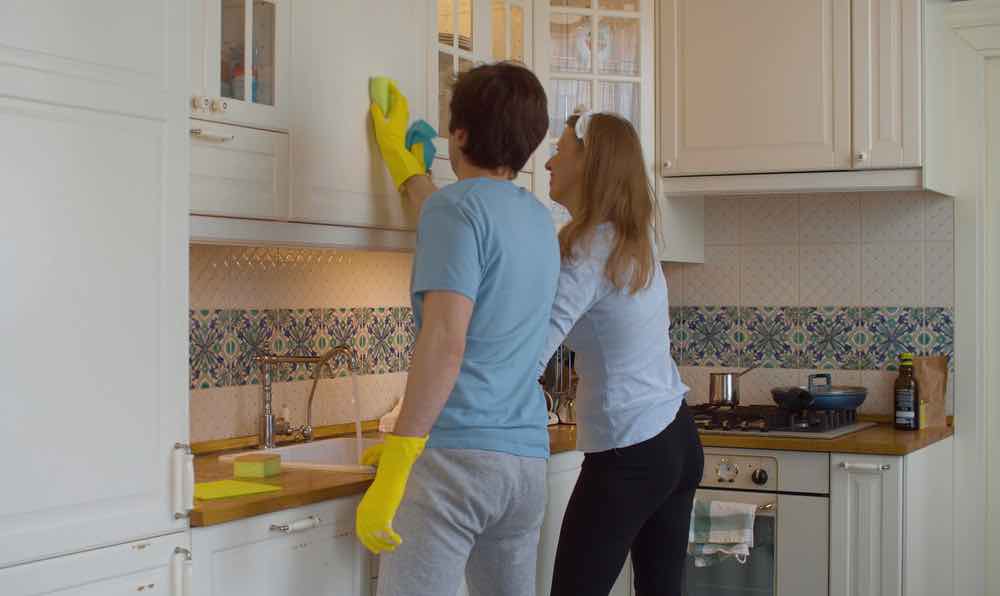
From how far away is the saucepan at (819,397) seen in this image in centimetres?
368

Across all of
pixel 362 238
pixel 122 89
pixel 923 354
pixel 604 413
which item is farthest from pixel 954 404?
pixel 122 89

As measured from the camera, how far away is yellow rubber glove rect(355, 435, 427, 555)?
189 cm

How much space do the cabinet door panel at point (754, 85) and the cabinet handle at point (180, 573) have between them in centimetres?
230

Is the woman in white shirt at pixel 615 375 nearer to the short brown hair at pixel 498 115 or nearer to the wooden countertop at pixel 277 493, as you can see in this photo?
the short brown hair at pixel 498 115

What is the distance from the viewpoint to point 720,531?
3.40 meters

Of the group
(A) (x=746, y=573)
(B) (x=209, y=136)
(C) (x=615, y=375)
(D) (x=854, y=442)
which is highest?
(B) (x=209, y=136)

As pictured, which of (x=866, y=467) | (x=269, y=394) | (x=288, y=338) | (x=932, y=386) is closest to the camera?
(x=269, y=394)

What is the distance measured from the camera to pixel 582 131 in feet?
8.38

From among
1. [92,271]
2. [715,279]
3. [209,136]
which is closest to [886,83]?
[715,279]

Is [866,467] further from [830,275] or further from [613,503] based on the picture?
[613,503]

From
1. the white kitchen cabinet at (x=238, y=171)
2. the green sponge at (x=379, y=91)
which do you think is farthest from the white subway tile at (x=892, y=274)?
the white kitchen cabinet at (x=238, y=171)

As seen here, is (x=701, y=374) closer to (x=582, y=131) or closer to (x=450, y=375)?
(x=582, y=131)

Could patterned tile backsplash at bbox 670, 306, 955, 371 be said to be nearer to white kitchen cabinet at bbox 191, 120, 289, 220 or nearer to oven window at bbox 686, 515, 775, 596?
oven window at bbox 686, 515, 775, 596

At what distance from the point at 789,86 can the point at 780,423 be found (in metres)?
1.02
